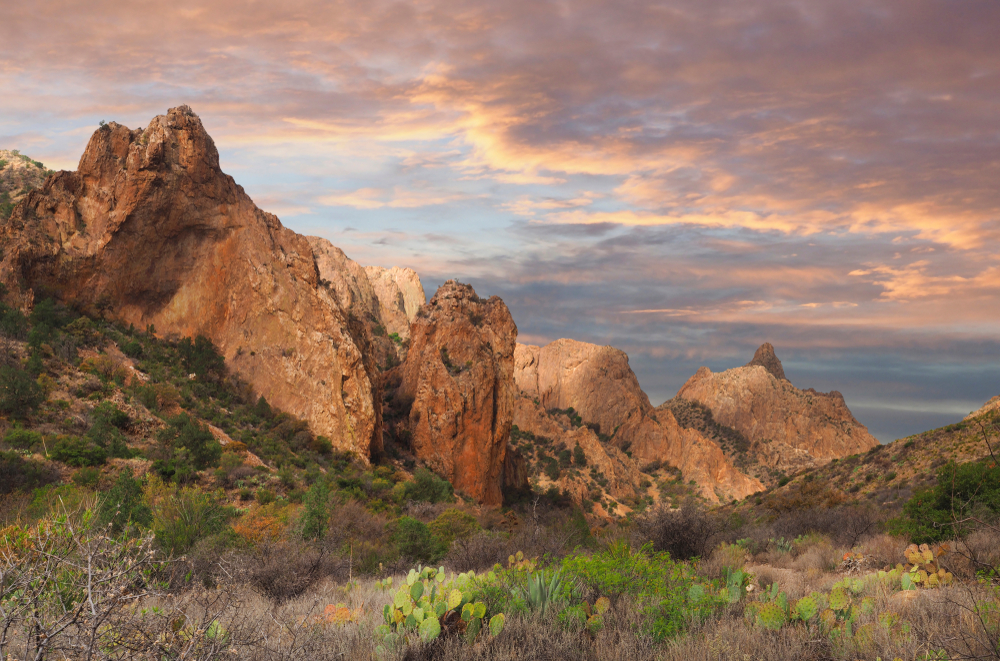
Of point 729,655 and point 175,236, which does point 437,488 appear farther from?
point 729,655

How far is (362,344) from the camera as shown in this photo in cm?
3738

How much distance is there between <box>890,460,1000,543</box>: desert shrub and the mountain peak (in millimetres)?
109787

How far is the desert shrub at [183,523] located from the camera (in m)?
10.7

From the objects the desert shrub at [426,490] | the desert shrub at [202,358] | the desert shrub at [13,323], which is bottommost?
the desert shrub at [426,490]

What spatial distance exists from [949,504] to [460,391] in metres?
30.2

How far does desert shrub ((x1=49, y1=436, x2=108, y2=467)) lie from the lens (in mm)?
18875

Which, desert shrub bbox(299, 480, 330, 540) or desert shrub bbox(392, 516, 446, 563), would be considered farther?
desert shrub bbox(392, 516, 446, 563)

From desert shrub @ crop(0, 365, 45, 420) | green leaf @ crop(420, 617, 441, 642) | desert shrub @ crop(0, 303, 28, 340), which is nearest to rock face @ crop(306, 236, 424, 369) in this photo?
desert shrub @ crop(0, 303, 28, 340)

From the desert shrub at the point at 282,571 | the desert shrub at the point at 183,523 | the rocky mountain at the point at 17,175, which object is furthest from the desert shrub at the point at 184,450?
the rocky mountain at the point at 17,175

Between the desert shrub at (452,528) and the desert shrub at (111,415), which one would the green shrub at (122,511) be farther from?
the desert shrub at (111,415)

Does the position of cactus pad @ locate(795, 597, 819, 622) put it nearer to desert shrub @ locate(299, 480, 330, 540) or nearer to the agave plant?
the agave plant

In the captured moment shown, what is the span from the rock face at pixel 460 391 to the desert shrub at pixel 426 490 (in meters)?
5.43

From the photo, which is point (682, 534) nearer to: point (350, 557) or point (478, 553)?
point (478, 553)

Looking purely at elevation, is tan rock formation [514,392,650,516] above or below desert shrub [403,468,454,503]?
below
